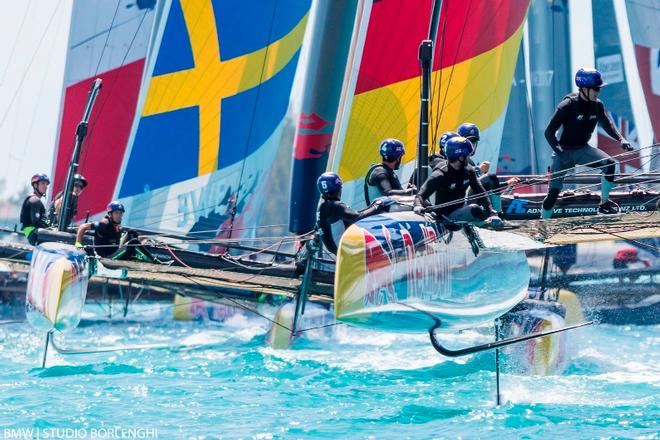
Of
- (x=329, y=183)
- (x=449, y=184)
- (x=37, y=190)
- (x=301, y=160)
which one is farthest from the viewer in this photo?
Answer: (x=301, y=160)

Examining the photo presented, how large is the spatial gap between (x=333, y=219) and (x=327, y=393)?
155 centimetres

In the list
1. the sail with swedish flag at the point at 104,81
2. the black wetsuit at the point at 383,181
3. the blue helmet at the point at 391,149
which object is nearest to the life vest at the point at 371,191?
the black wetsuit at the point at 383,181

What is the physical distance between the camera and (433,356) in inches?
498

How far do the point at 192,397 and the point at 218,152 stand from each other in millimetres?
7132

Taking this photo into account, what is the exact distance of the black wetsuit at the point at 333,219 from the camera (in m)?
10.0

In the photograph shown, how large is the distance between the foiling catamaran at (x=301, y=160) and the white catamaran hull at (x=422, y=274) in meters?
0.01

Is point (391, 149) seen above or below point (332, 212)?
above

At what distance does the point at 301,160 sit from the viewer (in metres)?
14.9

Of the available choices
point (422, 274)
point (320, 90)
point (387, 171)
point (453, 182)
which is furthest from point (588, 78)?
point (320, 90)

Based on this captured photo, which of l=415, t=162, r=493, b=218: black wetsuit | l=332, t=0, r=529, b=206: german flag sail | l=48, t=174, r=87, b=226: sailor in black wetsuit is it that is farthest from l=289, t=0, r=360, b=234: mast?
l=415, t=162, r=493, b=218: black wetsuit

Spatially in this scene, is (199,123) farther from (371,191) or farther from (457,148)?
(457,148)

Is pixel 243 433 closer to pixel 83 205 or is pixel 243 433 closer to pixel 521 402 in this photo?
pixel 521 402

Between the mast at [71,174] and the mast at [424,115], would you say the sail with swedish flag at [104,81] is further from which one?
the mast at [424,115]

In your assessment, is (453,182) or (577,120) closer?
(453,182)
